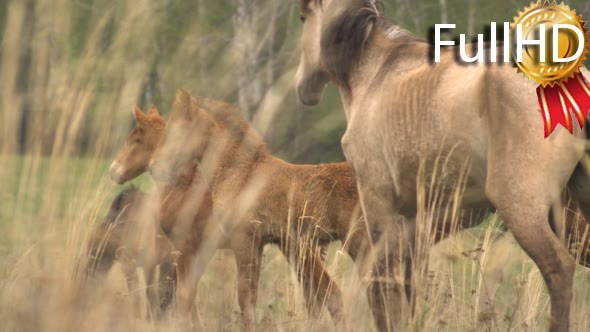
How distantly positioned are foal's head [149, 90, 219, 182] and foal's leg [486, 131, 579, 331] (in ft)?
10.0

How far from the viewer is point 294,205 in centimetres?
720

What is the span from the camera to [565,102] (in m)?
4.82

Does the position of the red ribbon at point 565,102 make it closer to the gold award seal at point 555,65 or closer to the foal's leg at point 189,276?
the gold award seal at point 555,65

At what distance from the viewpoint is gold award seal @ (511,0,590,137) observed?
4.76 meters

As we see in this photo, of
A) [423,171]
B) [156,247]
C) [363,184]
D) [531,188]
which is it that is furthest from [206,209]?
[531,188]

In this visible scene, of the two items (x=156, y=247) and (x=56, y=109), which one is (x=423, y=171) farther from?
(x=156, y=247)

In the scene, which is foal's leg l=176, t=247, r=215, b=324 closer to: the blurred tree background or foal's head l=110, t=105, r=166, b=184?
foal's head l=110, t=105, r=166, b=184

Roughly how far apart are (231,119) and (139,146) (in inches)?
37.9

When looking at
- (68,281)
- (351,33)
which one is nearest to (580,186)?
(351,33)

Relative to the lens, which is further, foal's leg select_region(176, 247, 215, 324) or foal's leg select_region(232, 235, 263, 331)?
foal's leg select_region(232, 235, 263, 331)

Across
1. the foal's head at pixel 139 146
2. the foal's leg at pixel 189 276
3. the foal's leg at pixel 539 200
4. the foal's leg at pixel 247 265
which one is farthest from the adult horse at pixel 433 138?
the foal's head at pixel 139 146

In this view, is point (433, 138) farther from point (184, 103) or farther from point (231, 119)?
point (231, 119)

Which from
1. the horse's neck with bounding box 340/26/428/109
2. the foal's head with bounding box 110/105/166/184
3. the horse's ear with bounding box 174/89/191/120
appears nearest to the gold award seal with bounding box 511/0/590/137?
the horse's neck with bounding box 340/26/428/109

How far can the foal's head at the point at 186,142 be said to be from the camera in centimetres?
730
